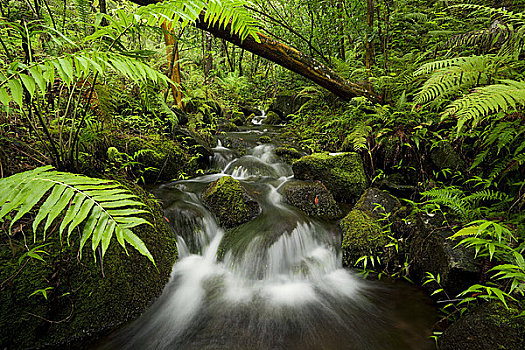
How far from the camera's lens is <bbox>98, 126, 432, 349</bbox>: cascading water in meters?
2.11

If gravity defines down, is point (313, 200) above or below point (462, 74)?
below

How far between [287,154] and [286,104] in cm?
448

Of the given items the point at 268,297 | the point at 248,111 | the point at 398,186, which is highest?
the point at 248,111

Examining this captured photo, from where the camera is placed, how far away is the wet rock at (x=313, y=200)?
3.79 meters

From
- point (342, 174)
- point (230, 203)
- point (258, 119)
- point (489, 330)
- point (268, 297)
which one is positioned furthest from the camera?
point (258, 119)

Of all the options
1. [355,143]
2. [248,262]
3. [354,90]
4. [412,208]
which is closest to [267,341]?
[248,262]

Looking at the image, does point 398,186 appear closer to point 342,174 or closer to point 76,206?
point 342,174

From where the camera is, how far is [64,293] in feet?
5.97

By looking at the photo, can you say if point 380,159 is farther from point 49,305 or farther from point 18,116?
point 18,116

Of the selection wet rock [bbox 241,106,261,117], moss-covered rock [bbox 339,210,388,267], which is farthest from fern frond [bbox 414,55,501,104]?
wet rock [bbox 241,106,261,117]

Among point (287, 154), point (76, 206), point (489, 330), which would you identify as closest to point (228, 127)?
point (287, 154)

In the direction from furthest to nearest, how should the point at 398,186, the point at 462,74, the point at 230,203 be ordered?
the point at 398,186, the point at 230,203, the point at 462,74

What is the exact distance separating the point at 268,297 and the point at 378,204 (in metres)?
1.94

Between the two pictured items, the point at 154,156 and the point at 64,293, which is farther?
the point at 154,156
